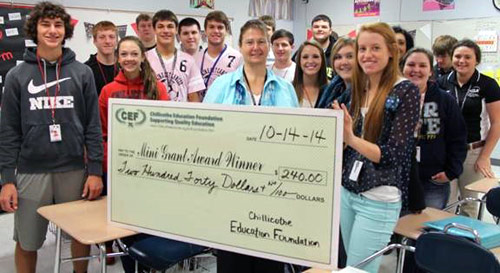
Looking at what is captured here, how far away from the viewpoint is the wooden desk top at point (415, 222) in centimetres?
219

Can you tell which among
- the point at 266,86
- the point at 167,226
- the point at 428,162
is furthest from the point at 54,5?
the point at 428,162

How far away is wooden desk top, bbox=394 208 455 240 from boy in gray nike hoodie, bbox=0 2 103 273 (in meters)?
1.64

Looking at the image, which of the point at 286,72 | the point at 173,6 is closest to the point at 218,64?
the point at 286,72

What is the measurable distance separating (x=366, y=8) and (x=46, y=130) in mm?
5868

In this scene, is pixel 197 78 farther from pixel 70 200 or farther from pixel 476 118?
pixel 476 118

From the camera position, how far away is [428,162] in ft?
8.71

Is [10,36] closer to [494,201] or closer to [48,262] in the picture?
[48,262]

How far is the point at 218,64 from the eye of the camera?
11.3 feet

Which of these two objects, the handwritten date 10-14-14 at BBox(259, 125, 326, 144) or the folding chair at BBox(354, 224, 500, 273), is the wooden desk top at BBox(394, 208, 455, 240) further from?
the handwritten date 10-14-14 at BBox(259, 125, 326, 144)

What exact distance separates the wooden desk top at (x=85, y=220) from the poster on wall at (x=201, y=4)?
14.7 ft

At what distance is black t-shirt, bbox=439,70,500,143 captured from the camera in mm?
3277

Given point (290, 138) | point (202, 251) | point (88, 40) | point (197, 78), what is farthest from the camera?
point (88, 40)

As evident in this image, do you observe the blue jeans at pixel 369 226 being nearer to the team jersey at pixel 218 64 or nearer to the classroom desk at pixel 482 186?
the classroom desk at pixel 482 186

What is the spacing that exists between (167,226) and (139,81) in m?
1.47
